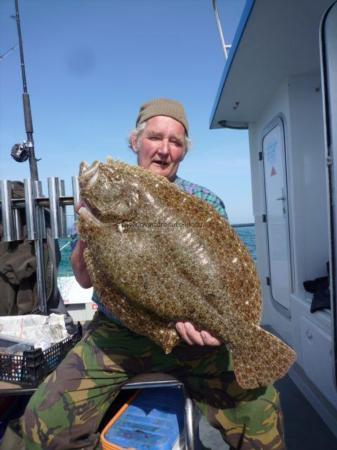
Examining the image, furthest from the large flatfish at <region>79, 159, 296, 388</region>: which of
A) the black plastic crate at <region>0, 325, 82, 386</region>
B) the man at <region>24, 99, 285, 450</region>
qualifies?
the black plastic crate at <region>0, 325, 82, 386</region>

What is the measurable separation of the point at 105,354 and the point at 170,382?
44cm

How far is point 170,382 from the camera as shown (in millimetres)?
2094

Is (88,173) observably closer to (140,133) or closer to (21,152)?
(140,133)

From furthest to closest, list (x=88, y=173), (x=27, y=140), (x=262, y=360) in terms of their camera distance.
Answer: (x=27, y=140) → (x=88, y=173) → (x=262, y=360)

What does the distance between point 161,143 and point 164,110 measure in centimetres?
22

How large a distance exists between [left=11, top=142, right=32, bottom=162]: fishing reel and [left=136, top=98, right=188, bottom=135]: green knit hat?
10.0ft

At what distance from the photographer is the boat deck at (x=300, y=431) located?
2.95 m

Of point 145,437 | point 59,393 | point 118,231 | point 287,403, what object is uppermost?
point 118,231

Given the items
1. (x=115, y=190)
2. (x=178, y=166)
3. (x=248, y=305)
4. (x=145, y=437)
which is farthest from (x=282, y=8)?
(x=145, y=437)

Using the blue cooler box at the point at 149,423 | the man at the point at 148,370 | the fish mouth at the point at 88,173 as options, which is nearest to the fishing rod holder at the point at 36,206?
the man at the point at 148,370

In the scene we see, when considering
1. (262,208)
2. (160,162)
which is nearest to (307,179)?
(262,208)

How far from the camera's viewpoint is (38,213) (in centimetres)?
A: 388

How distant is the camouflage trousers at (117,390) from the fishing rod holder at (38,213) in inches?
67.0

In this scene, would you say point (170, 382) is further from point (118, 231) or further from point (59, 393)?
point (118, 231)
